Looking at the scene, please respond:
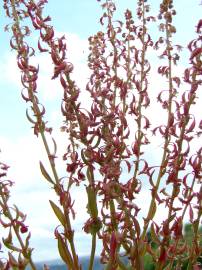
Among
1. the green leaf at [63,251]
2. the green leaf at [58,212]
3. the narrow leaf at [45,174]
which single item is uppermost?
the narrow leaf at [45,174]

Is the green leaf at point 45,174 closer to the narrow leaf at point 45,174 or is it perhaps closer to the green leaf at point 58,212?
the narrow leaf at point 45,174

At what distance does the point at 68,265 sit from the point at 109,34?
6.32ft

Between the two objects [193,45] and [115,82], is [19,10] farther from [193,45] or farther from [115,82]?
[193,45]

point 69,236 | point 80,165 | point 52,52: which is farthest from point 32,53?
point 69,236

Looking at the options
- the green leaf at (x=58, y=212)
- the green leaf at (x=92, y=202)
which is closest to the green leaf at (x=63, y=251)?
the green leaf at (x=58, y=212)

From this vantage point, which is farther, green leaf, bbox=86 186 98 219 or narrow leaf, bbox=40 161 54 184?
narrow leaf, bbox=40 161 54 184

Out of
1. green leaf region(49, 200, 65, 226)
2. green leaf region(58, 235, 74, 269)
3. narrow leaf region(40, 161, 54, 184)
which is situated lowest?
green leaf region(58, 235, 74, 269)

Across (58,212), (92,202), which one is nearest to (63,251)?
(58,212)

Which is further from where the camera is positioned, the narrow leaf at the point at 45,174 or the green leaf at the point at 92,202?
the narrow leaf at the point at 45,174

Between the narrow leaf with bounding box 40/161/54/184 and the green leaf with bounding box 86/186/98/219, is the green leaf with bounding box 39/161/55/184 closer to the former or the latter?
the narrow leaf with bounding box 40/161/54/184

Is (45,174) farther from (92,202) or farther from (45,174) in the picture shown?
Answer: (92,202)

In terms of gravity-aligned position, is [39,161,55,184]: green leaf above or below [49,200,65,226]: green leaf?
above

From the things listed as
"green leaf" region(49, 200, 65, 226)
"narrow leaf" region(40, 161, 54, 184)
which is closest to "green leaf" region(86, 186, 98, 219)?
"green leaf" region(49, 200, 65, 226)

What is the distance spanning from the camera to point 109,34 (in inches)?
157
